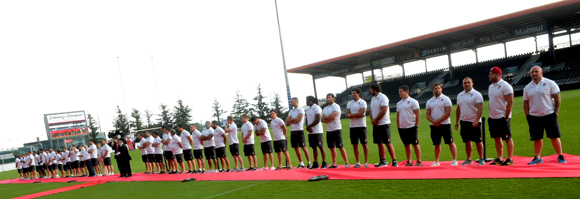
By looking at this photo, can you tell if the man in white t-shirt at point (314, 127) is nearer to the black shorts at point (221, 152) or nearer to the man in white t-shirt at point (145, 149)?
the black shorts at point (221, 152)

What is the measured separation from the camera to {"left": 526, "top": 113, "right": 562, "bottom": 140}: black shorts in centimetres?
561

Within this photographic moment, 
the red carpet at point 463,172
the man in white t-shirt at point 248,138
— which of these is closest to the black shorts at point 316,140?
the red carpet at point 463,172

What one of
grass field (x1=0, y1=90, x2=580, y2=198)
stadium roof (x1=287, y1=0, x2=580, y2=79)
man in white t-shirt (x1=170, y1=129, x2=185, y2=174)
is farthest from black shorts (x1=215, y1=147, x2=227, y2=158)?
stadium roof (x1=287, y1=0, x2=580, y2=79)

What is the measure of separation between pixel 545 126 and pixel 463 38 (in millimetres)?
26727

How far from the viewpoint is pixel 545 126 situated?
569 centimetres

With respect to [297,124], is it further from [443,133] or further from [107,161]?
[107,161]

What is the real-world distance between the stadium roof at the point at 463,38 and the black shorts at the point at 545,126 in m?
19.9

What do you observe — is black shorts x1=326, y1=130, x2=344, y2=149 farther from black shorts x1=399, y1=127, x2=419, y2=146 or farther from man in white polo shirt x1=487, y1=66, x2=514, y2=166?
man in white polo shirt x1=487, y1=66, x2=514, y2=166

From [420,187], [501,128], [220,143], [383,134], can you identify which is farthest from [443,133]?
[220,143]

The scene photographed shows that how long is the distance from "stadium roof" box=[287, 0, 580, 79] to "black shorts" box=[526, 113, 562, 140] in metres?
19.9

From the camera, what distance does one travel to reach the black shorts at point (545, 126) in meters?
5.61

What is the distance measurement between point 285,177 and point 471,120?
143 inches

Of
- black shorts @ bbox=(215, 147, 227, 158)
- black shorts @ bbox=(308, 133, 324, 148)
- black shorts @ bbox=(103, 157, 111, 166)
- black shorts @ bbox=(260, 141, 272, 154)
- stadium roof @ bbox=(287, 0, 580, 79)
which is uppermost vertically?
stadium roof @ bbox=(287, 0, 580, 79)

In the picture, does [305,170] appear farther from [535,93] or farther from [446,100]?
[535,93]
